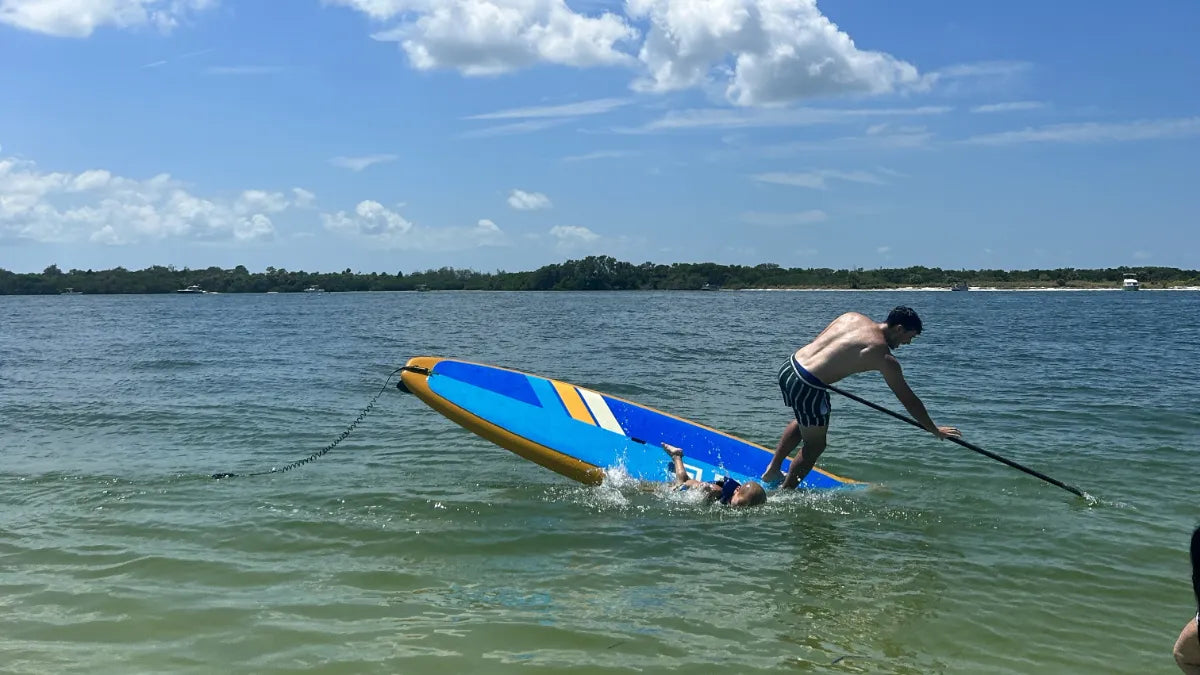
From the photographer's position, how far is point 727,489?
851 centimetres

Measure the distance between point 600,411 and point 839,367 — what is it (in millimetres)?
2933

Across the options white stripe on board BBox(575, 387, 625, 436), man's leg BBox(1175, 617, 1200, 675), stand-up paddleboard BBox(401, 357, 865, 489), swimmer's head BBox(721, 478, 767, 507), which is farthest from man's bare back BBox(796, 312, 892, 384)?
man's leg BBox(1175, 617, 1200, 675)

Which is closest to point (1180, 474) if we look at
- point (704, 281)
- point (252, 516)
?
point (252, 516)

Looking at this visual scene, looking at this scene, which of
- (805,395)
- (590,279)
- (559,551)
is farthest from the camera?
(590,279)

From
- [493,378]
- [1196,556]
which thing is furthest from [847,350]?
Answer: [1196,556]

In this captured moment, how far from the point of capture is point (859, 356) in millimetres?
8055

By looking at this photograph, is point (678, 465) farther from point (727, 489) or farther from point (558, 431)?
point (558, 431)

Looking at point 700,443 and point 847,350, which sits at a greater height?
point 847,350

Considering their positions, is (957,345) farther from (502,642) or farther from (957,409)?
(502,642)

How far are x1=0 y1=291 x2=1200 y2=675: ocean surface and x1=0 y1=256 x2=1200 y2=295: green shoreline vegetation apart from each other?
13637 centimetres

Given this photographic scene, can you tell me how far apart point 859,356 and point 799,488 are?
5.60 ft

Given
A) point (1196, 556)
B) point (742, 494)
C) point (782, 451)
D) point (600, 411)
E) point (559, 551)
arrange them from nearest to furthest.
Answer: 1. point (1196, 556)
2. point (559, 551)
3. point (742, 494)
4. point (782, 451)
5. point (600, 411)

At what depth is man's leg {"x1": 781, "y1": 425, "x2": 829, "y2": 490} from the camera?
332 inches

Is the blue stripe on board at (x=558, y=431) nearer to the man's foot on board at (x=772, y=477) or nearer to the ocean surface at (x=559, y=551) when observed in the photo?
the ocean surface at (x=559, y=551)
